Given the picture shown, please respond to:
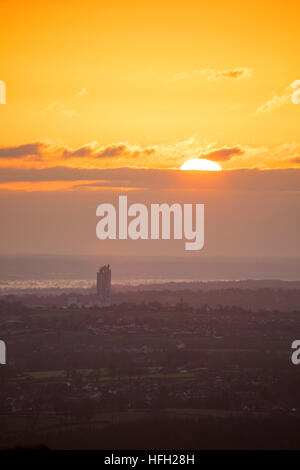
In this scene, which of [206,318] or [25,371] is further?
[206,318]

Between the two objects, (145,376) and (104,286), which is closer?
(145,376)

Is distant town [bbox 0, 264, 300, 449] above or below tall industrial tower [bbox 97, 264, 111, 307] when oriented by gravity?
below

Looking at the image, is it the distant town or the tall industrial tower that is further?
the tall industrial tower

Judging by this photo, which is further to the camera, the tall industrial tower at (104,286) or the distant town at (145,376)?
the tall industrial tower at (104,286)

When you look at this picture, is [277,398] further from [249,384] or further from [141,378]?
[141,378]

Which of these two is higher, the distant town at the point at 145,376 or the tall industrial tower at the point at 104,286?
the tall industrial tower at the point at 104,286

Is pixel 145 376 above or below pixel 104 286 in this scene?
below
